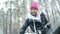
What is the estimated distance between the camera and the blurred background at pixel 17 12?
2162mm

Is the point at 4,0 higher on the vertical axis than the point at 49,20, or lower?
higher

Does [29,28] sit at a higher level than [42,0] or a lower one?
lower

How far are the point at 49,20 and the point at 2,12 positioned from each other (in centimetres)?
57

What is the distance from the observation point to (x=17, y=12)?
2178 mm

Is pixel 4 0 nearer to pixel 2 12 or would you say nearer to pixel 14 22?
pixel 2 12

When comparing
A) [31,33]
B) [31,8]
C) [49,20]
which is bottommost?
[31,33]

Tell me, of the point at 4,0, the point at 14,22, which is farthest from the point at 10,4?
the point at 14,22

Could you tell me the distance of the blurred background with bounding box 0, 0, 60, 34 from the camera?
216 cm

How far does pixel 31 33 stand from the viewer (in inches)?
84.1

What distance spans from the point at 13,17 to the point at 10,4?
16 cm

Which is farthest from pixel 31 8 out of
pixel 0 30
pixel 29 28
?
pixel 0 30

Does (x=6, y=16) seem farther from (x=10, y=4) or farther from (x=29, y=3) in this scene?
(x=29, y=3)

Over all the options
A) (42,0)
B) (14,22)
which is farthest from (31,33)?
(42,0)

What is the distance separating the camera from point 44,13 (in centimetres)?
217
